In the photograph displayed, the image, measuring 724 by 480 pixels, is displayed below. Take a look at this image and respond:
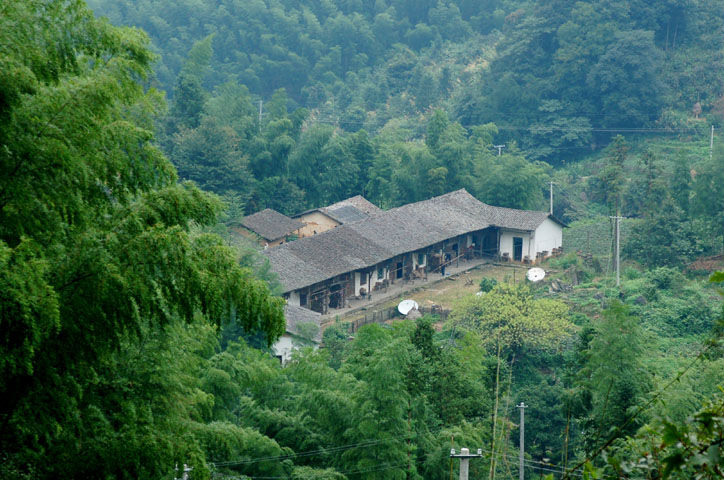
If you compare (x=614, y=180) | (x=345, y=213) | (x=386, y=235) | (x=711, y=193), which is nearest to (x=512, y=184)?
(x=614, y=180)

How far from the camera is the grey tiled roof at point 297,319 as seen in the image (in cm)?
1445

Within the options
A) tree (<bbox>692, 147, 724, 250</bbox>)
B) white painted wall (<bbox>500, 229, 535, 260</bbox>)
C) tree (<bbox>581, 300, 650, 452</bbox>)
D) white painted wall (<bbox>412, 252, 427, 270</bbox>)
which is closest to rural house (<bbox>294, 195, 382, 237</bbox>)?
white painted wall (<bbox>412, 252, 427, 270</bbox>)

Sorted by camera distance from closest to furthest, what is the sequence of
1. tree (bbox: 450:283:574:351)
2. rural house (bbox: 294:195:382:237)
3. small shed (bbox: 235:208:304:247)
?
tree (bbox: 450:283:574:351)
small shed (bbox: 235:208:304:247)
rural house (bbox: 294:195:382:237)

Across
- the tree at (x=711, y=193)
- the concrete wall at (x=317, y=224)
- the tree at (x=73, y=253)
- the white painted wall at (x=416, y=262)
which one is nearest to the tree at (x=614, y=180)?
the tree at (x=711, y=193)

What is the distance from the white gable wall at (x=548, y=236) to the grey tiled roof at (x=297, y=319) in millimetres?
9267

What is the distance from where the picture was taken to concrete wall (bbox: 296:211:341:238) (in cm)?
2321

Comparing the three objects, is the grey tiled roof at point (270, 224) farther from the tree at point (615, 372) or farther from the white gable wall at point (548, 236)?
the tree at point (615, 372)

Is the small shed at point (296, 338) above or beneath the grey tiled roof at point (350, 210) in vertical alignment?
beneath

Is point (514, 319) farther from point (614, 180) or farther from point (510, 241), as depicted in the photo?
point (614, 180)

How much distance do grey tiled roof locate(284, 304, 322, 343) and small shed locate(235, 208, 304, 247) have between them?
5636 millimetres

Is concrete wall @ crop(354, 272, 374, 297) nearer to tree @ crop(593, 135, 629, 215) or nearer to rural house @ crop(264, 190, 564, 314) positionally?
rural house @ crop(264, 190, 564, 314)

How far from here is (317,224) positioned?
23.4 metres

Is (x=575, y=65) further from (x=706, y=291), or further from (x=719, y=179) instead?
(x=706, y=291)

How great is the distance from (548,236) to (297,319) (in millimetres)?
10497
